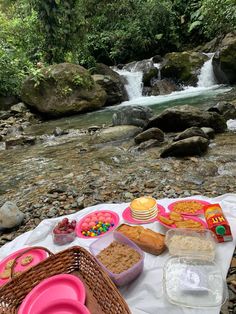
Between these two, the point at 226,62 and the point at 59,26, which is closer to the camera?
the point at 226,62

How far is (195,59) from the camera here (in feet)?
34.8

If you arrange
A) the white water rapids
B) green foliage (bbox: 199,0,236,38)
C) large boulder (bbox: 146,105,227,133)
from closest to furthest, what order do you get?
large boulder (bbox: 146,105,227,133) → green foliage (bbox: 199,0,236,38) → the white water rapids

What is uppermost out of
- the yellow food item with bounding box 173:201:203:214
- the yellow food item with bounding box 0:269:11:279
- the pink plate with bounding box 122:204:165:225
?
the yellow food item with bounding box 173:201:203:214

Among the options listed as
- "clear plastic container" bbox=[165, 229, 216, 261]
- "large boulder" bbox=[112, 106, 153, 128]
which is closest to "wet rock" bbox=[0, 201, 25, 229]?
"clear plastic container" bbox=[165, 229, 216, 261]

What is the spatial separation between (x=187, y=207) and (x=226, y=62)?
9187mm

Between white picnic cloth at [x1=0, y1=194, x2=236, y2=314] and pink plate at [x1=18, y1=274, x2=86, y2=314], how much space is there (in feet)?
0.95

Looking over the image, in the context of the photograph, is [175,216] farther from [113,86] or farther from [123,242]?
[113,86]

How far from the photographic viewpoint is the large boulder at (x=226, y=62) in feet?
31.0

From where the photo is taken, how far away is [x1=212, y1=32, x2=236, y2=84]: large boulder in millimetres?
9438

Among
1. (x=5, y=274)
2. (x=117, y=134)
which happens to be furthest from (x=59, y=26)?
(x=5, y=274)

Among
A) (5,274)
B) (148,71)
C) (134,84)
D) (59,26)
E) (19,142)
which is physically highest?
(59,26)

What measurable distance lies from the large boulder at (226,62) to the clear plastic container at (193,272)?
948cm

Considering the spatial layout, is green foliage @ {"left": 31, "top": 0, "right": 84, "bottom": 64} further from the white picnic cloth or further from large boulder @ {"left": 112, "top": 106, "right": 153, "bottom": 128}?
the white picnic cloth

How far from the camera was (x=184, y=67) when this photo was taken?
1051 centimetres
